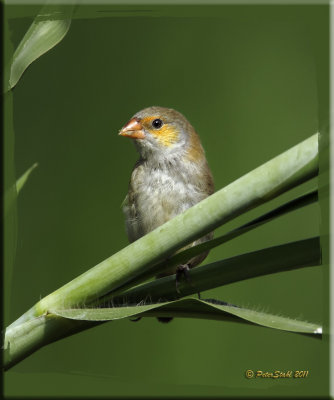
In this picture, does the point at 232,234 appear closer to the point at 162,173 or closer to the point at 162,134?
the point at 162,173

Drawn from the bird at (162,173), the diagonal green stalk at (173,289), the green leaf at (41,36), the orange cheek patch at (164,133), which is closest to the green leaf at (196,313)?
the diagonal green stalk at (173,289)

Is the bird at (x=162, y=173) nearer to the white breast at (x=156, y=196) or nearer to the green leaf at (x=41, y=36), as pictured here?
the white breast at (x=156, y=196)

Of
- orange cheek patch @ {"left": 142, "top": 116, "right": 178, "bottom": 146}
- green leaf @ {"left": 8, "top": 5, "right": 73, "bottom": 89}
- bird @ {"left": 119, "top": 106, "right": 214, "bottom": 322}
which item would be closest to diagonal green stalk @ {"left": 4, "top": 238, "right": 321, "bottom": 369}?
green leaf @ {"left": 8, "top": 5, "right": 73, "bottom": 89}

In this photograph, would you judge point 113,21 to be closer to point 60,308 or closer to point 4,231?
point 4,231

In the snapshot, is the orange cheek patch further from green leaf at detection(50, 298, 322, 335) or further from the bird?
green leaf at detection(50, 298, 322, 335)

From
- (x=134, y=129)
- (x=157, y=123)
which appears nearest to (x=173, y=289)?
(x=134, y=129)

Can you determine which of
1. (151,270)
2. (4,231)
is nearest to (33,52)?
(4,231)
